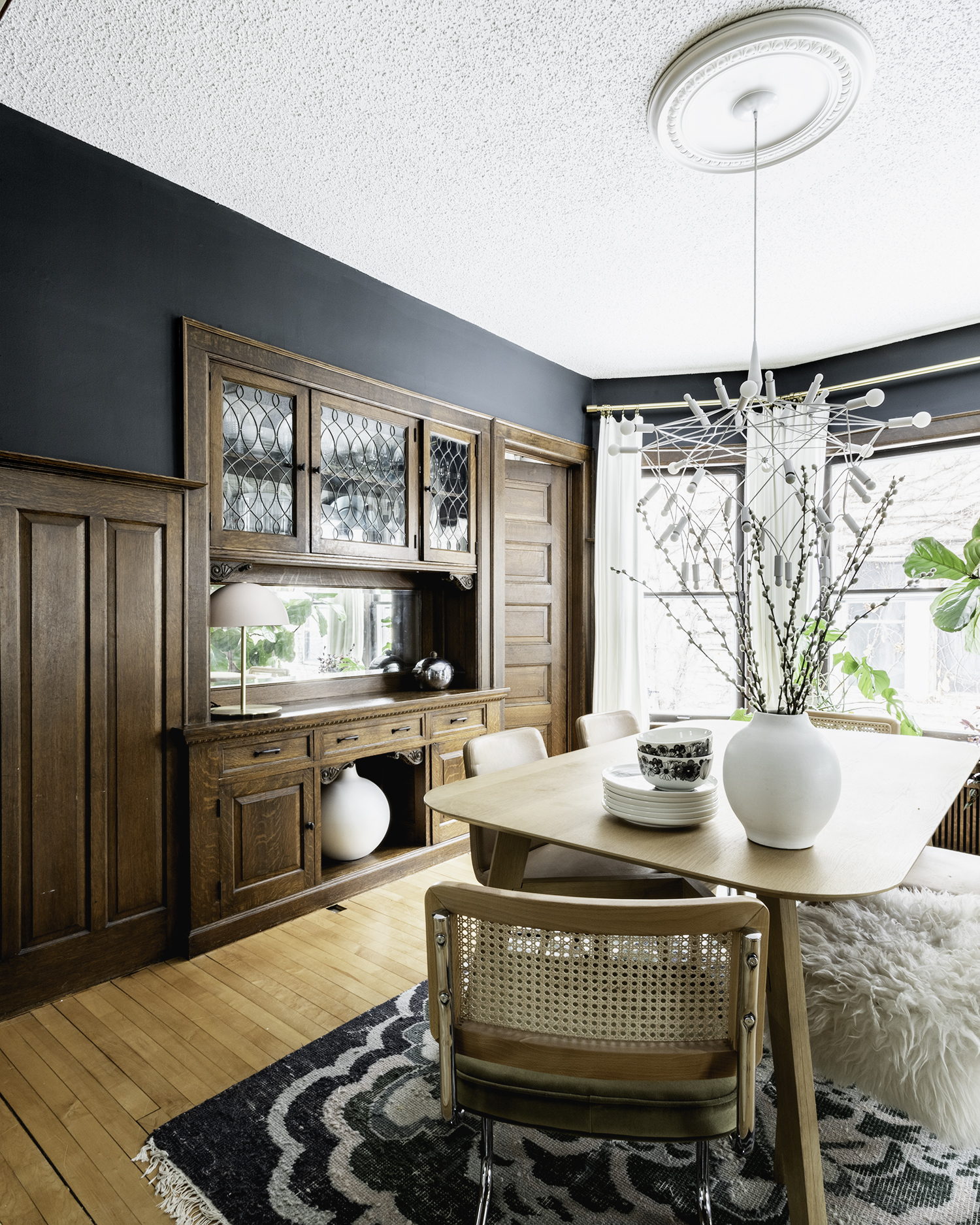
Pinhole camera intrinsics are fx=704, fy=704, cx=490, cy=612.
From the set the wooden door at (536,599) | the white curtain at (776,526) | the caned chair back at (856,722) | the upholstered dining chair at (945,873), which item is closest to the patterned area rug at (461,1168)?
the upholstered dining chair at (945,873)

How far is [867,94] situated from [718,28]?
567 mm

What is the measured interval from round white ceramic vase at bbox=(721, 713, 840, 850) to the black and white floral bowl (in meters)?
0.15

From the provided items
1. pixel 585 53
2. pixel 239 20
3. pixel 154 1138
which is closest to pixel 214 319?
pixel 239 20

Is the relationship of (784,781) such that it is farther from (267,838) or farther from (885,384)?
(885,384)

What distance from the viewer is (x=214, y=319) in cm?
272

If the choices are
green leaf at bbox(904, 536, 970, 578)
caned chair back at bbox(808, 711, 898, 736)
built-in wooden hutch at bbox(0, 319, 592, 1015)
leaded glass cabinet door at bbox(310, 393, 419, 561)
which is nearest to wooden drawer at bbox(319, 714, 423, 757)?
built-in wooden hutch at bbox(0, 319, 592, 1015)

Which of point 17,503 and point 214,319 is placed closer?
point 17,503

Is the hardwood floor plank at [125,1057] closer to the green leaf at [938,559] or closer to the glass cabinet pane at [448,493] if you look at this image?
the glass cabinet pane at [448,493]

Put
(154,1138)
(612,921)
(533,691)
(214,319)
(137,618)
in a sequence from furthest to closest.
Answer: (533,691)
(214,319)
(137,618)
(154,1138)
(612,921)

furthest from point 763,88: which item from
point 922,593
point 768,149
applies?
point 922,593

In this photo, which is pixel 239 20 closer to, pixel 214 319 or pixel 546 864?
pixel 214 319

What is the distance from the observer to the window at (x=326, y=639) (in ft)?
10.2

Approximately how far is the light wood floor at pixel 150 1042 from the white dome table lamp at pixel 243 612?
0.86 m

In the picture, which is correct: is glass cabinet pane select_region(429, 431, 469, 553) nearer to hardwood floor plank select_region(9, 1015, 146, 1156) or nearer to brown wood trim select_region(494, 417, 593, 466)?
brown wood trim select_region(494, 417, 593, 466)
